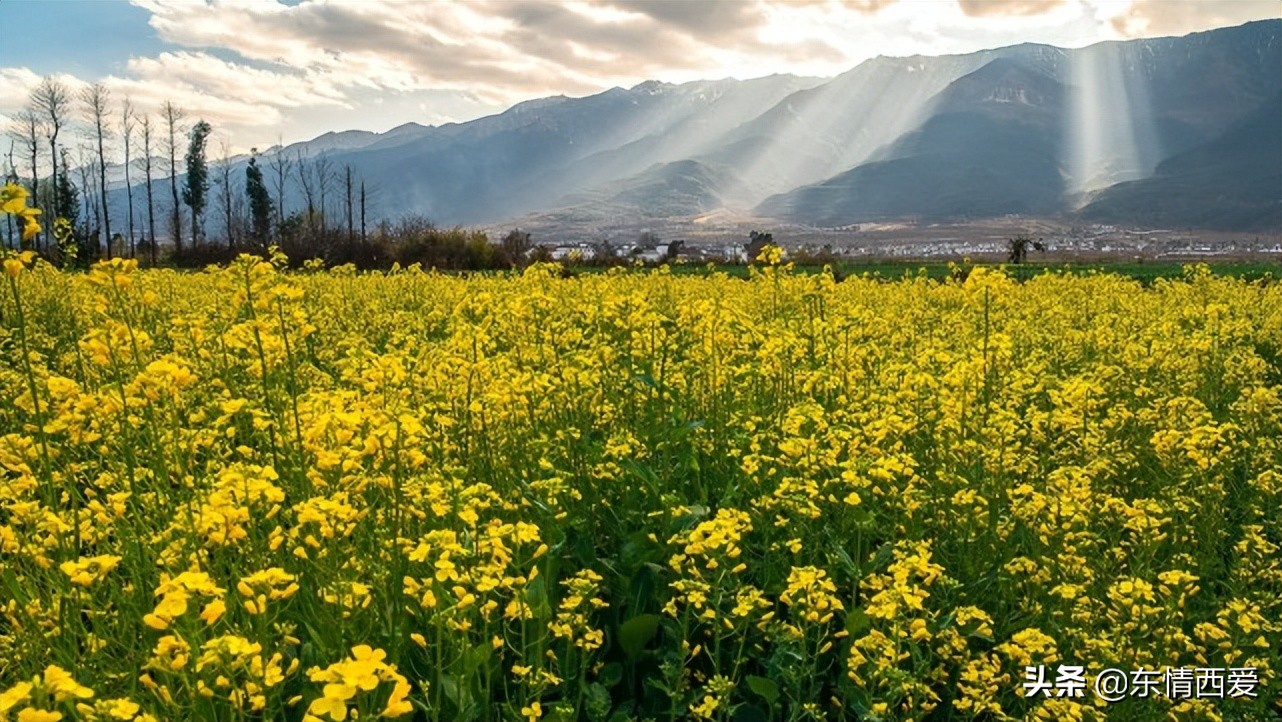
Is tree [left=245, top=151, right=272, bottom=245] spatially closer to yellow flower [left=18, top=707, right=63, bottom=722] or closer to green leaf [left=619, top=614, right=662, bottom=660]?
green leaf [left=619, top=614, right=662, bottom=660]

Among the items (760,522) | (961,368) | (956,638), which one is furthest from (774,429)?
(956,638)

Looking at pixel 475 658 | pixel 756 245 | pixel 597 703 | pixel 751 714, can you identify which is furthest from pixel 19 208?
pixel 756 245

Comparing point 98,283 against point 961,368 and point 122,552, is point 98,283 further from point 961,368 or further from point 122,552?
point 961,368

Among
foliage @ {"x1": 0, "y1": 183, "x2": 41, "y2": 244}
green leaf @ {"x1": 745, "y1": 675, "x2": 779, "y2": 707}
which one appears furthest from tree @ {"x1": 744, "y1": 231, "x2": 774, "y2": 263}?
foliage @ {"x1": 0, "y1": 183, "x2": 41, "y2": 244}

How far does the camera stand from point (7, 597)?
10.5 ft

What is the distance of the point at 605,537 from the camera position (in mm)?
4160

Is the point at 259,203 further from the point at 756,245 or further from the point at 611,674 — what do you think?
the point at 611,674

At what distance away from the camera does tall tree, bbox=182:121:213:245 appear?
6769cm

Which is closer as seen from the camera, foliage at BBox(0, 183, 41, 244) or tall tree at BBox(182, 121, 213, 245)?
foliage at BBox(0, 183, 41, 244)

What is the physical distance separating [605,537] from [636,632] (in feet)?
2.83

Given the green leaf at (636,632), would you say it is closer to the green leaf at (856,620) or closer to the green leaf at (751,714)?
the green leaf at (751,714)

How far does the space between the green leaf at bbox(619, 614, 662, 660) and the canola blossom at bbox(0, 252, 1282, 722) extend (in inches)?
0.6

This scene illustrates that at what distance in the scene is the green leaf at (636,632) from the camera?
3.32 meters

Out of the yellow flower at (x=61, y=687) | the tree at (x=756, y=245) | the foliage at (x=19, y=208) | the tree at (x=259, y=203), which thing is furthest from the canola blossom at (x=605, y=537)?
the tree at (x=259, y=203)
